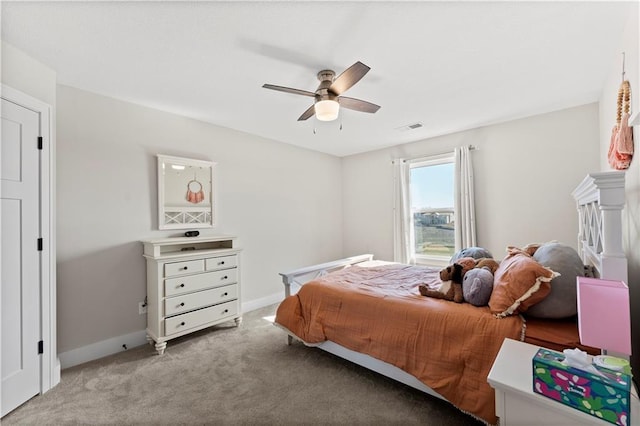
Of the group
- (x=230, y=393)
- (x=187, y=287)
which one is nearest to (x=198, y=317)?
(x=187, y=287)

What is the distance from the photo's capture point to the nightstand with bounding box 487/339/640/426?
105 cm

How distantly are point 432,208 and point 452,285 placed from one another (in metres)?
2.42

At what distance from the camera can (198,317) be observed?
2.90 meters

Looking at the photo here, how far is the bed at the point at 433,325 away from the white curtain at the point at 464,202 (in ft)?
4.57

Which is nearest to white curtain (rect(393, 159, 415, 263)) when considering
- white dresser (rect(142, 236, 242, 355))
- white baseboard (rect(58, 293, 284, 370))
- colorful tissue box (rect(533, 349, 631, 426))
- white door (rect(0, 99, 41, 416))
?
white dresser (rect(142, 236, 242, 355))

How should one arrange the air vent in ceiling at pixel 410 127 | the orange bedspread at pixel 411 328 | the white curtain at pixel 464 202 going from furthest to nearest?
1. the white curtain at pixel 464 202
2. the air vent in ceiling at pixel 410 127
3. the orange bedspread at pixel 411 328

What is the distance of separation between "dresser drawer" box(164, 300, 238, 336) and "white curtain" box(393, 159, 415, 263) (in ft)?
8.72

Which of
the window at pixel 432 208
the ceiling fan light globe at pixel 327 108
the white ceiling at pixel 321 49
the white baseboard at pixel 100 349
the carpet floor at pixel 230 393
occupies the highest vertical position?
the white ceiling at pixel 321 49

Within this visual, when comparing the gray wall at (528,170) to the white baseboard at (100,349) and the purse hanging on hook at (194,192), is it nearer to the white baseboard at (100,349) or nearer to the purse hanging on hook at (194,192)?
the purse hanging on hook at (194,192)

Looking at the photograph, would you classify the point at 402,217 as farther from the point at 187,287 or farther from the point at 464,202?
the point at 187,287

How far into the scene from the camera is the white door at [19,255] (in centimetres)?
185

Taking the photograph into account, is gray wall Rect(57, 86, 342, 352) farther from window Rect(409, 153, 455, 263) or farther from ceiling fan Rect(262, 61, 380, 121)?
window Rect(409, 153, 455, 263)

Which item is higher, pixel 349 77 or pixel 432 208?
pixel 349 77

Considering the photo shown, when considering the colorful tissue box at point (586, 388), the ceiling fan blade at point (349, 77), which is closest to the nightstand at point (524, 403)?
the colorful tissue box at point (586, 388)
